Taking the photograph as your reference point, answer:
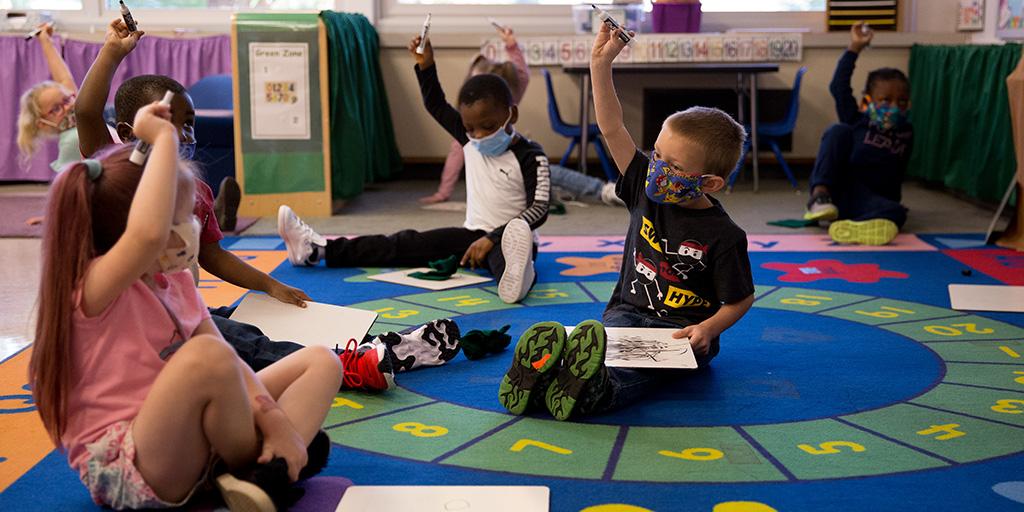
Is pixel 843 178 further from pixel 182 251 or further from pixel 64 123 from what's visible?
pixel 182 251

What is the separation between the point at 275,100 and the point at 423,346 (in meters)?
2.83

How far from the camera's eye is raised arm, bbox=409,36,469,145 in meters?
3.82

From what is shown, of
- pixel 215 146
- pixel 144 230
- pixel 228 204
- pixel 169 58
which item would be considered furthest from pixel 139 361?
pixel 169 58

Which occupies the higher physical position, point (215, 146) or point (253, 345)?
point (215, 146)

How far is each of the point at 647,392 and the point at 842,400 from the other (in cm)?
45

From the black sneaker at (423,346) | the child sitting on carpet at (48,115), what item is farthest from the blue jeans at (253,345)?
the child sitting on carpet at (48,115)

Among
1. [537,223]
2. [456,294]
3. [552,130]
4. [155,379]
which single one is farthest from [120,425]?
[552,130]

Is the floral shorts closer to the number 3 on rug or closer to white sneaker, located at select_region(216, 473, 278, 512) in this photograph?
white sneaker, located at select_region(216, 473, 278, 512)

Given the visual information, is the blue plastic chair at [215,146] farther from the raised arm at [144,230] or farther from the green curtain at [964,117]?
the green curtain at [964,117]

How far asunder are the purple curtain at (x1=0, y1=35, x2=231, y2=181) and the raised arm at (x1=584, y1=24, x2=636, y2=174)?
4.52 metres

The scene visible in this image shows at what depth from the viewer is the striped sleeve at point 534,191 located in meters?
3.81

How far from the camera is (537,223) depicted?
381 centimetres

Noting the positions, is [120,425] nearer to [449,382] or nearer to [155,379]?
[155,379]

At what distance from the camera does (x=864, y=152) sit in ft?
16.5
